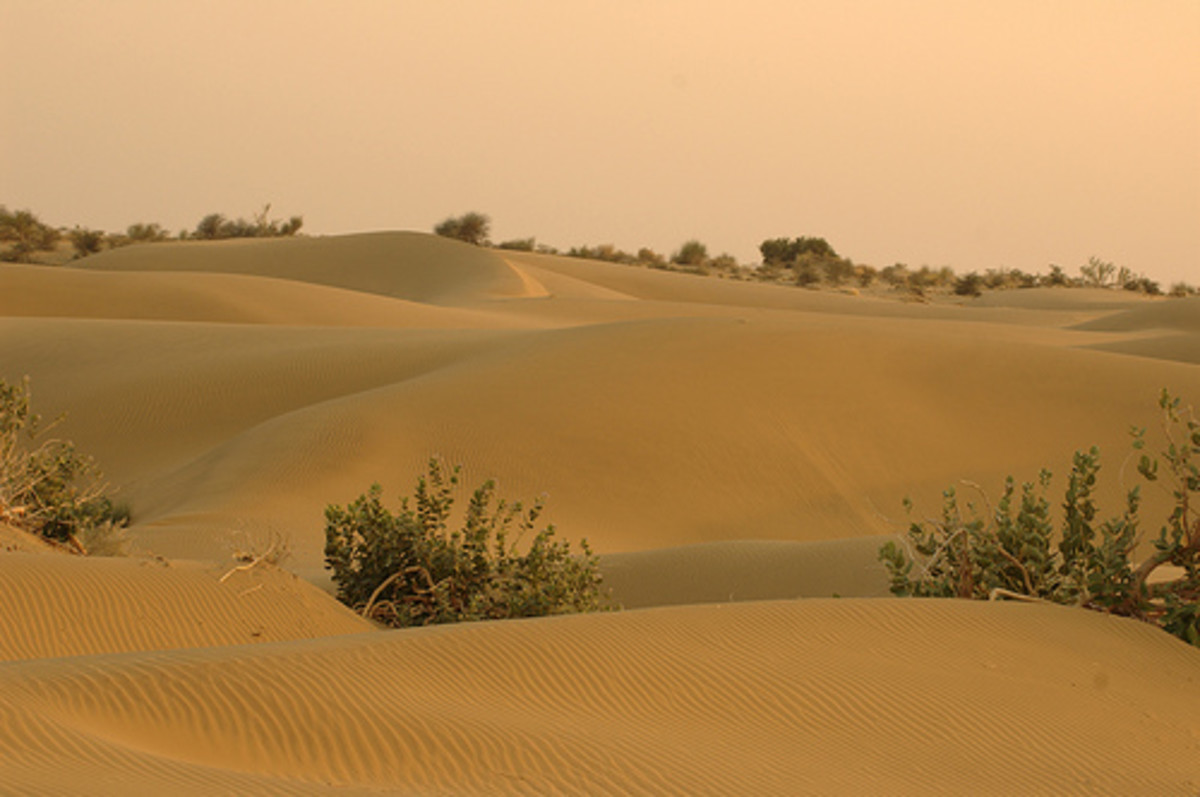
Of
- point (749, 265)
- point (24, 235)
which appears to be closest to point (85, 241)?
point (24, 235)

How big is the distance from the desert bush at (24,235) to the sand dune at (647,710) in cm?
4959

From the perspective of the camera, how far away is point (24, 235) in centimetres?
5381

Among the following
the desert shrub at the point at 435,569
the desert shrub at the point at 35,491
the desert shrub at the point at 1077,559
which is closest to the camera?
the desert shrub at the point at 1077,559

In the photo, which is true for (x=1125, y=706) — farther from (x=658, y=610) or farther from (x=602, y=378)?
(x=602, y=378)

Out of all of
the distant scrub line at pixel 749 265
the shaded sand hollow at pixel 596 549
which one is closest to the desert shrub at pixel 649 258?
the distant scrub line at pixel 749 265

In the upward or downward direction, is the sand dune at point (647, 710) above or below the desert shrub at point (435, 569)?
above

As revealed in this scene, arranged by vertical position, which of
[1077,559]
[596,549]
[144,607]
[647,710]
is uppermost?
[1077,559]

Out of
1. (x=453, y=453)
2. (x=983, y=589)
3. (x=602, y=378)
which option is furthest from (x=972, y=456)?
(x=983, y=589)

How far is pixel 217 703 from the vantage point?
191 inches

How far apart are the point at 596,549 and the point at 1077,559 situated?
682 centimetres

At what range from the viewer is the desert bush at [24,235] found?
51750mm

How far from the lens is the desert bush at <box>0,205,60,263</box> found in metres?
51.8

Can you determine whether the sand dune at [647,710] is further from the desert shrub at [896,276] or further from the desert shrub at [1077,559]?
the desert shrub at [896,276]

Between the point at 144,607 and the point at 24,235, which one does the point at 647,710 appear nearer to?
the point at 144,607
